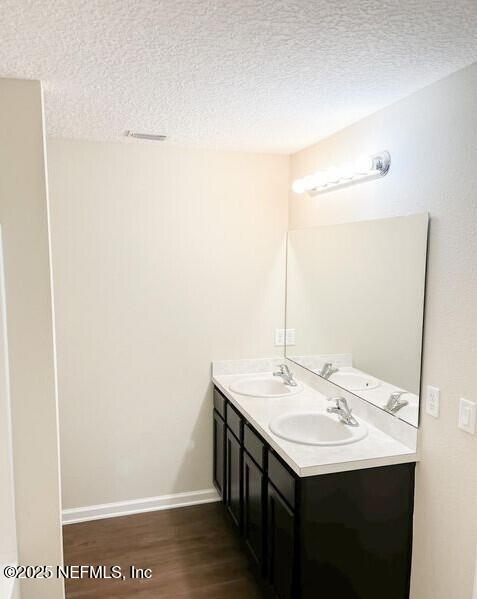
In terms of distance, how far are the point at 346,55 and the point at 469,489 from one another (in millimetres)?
1678

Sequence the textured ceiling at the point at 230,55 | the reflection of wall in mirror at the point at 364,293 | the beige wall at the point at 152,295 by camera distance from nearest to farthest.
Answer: the textured ceiling at the point at 230,55
the reflection of wall in mirror at the point at 364,293
the beige wall at the point at 152,295

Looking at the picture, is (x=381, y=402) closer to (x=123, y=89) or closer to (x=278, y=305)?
A: (x=278, y=305)

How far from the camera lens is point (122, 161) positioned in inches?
118

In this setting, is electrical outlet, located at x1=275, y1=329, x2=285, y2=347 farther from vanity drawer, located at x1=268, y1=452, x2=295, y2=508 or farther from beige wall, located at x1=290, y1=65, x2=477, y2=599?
beige wall, located at x1=290, y1=65, x2=477, y2=599

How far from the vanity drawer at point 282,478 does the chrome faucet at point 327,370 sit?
0.75 metres

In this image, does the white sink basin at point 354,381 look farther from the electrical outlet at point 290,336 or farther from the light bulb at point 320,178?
the light bulb at point 320,178

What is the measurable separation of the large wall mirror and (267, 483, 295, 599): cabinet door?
2.25ft

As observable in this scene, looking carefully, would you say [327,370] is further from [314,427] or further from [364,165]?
[364,165]

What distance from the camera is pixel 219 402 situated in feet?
10.4

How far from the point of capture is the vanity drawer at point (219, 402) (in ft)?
10.0

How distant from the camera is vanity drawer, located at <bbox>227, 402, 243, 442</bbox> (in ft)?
8.88

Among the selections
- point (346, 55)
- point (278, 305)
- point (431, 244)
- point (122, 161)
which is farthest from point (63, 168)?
point (431, 244)

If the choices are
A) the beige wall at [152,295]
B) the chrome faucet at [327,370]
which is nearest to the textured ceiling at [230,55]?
the beige wall at [152,295]

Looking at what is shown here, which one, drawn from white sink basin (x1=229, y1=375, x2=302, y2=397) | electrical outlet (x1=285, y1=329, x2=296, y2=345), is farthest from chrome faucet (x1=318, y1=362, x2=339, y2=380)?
electrical outlet (x1=285, y1=329, x2=296, y2=345)
